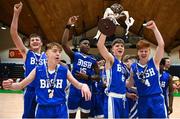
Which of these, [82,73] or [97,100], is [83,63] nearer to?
[82,73]

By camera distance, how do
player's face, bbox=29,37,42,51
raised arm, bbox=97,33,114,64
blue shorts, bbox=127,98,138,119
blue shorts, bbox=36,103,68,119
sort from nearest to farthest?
blue shorts, bbox=36,103,68,119, raised arm, bbox=97,33,114,64, player's face, bbox=29,37,42,51, blue shorts, bbox=127,98,138,119

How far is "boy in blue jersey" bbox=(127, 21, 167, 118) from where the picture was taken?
524 cm

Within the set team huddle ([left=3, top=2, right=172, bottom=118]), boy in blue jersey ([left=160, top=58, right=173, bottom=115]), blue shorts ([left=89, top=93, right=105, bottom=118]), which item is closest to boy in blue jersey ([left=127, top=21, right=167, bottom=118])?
team huddle ([left=3, top=2, right=172, bottom=118])

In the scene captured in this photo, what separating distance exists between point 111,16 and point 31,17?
1767cm

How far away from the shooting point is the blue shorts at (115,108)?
5.30 meters

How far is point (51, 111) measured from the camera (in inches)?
182

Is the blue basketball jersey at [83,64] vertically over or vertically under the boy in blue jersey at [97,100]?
over

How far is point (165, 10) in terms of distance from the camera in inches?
808

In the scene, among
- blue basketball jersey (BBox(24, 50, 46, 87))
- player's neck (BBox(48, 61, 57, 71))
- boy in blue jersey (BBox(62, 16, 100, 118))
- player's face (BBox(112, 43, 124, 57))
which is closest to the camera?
player's neck (BBox(48, 61, 57, 71))

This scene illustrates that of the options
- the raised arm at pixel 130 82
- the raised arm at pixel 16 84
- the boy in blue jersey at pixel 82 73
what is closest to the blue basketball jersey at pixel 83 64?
the boy in blue jersey at pixel 82 73

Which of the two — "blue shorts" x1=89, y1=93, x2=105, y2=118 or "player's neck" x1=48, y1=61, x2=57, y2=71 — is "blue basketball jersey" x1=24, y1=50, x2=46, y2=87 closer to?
"player's neck" x1=48, y1=61, x2=57, y2=71

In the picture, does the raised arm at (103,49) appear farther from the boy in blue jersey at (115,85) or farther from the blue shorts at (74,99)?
the blue shorts at (74,99)

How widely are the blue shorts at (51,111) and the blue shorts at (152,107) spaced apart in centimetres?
133

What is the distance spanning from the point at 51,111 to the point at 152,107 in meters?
1.62
